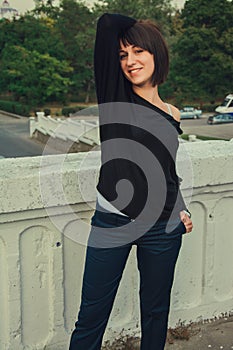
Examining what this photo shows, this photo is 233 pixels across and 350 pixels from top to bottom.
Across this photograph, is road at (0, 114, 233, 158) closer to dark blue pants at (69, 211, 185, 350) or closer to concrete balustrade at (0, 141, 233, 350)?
concrete balustrade at (0, 141, 233, 350)

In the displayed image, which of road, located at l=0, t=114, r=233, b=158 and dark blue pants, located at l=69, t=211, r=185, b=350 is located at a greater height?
dark blue pants, located at l=69, t=211, r=185, b=350

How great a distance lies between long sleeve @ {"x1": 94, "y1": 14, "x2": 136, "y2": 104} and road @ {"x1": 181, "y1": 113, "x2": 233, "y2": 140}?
65.0ft

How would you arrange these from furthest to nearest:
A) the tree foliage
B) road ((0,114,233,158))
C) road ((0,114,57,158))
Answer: the tree foliage
road ((0,114,233,158))
road ((0,114,57,158))

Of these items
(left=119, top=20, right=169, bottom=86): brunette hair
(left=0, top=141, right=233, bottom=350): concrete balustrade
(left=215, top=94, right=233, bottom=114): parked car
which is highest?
(left=119, top=20, right=169, bottom=86): brunette hair

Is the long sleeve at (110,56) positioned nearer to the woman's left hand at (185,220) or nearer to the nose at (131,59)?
the nose at (131,59)

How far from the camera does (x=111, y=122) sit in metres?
1.61

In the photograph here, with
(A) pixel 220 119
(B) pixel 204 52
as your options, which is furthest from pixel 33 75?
(A) pixel 220 119

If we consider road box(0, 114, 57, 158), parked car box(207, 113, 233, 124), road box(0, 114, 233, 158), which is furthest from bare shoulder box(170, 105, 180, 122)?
parked car box(207, 113, 233, 124)

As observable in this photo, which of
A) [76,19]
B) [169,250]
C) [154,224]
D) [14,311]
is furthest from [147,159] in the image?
[76,19]

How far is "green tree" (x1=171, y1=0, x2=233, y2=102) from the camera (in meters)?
33.3

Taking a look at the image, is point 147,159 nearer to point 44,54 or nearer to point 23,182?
point 23,182

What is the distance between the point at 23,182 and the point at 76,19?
42.2m

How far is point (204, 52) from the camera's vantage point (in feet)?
109

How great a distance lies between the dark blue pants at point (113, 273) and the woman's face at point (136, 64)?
450 mm
